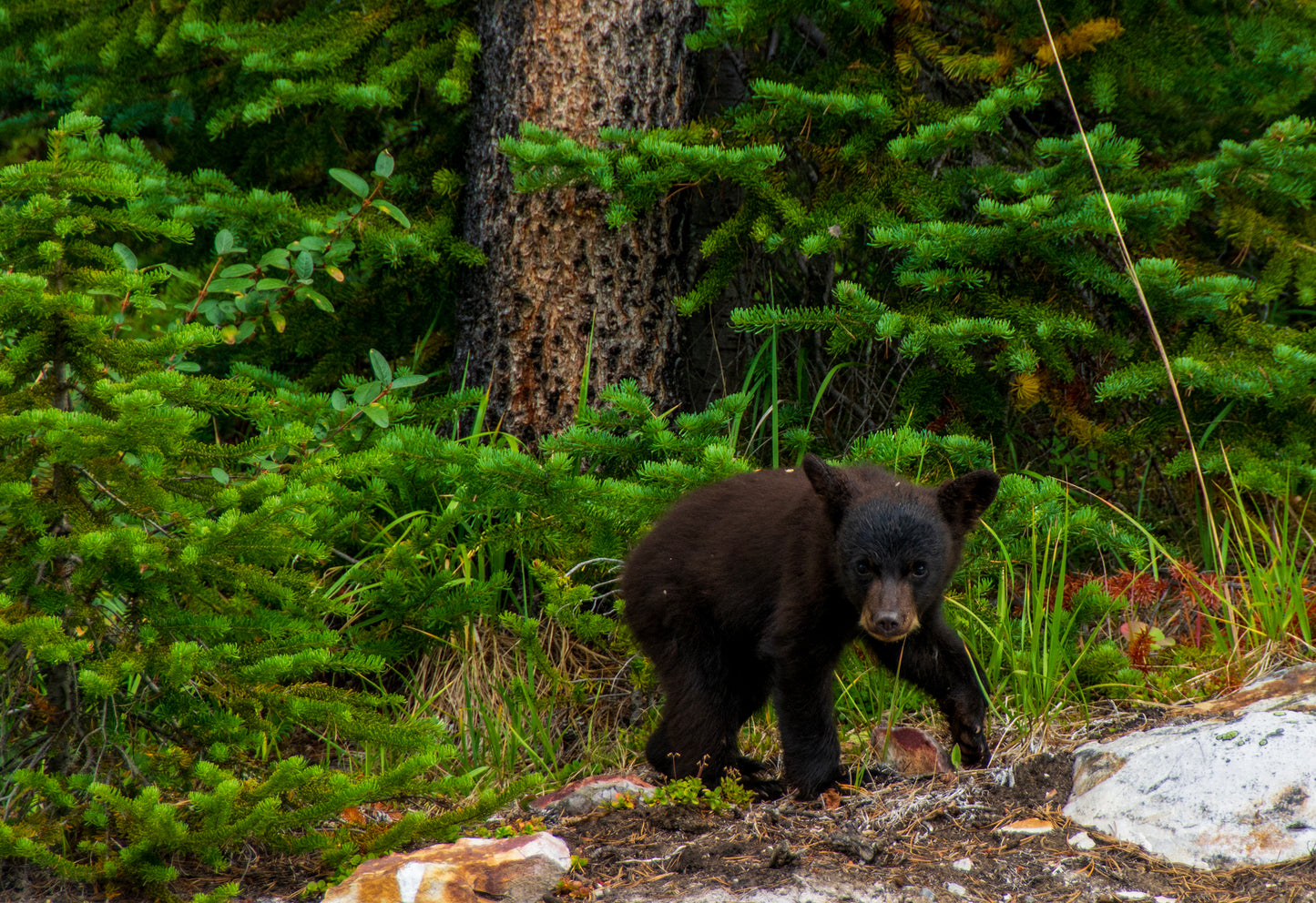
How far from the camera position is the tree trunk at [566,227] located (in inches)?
220

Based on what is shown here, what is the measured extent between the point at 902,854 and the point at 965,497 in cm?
122

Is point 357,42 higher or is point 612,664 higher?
point 357,42

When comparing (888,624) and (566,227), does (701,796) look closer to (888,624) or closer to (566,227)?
(888,624)

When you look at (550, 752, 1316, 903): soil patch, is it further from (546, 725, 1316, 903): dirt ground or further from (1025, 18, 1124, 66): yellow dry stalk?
(1025, 18, 1124, 66): yellow dry stalk

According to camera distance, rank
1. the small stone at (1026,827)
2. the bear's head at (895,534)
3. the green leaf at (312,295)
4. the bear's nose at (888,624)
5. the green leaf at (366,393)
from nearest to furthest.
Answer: the small stone at (1026,827) → the bear's nose at (888,624) → the bear's head at (895,534) → the green leaf at (366,393) → the green leaf at (312,295)

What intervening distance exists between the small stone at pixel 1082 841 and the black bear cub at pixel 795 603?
0.70 m

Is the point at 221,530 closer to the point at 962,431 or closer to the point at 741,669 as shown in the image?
the point at 741,669

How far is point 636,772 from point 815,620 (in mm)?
1152

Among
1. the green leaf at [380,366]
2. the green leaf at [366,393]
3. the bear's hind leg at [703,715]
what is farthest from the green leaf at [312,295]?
the bear's hind leg at [703,715]

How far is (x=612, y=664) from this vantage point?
527 cm

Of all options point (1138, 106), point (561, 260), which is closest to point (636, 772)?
point (561, 260)

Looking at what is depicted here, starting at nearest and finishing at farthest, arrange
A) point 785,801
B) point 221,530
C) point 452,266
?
1. point 221,530
2. point 785,801
3. point 452,266

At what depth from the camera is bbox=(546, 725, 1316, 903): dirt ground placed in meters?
3.08

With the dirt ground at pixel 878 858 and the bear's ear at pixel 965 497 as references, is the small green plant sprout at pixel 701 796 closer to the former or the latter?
the dirt ground at pixel 878 858
